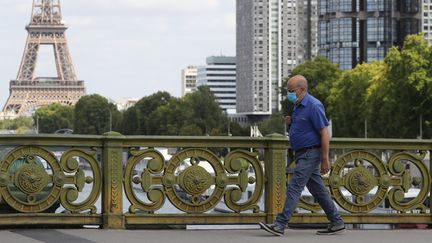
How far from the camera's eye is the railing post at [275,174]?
15.6m

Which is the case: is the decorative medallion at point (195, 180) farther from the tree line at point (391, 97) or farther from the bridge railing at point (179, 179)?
the tree line at point (391, 97)

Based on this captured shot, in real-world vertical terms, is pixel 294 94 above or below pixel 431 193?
above

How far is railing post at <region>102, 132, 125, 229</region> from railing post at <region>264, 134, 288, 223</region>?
181cm

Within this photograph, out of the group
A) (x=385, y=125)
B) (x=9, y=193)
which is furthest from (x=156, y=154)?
(x=385, y=125)

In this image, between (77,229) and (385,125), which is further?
(385,125)

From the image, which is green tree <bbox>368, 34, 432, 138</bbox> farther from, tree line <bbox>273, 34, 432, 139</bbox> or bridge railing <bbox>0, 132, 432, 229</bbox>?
bridge railing <bbox>0, 132, 432, 229</bbox>

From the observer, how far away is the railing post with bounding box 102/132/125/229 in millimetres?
15133

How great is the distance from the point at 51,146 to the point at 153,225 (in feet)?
5.12

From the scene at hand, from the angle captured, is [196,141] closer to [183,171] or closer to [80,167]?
[183,171]

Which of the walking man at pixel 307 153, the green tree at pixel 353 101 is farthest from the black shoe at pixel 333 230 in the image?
the green tree at pixel 353 101

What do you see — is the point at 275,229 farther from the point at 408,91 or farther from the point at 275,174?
the point at 408,91

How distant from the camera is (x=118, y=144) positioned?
15.2 m

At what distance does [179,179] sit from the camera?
15.3 metres

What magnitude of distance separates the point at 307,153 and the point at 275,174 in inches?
44.7
